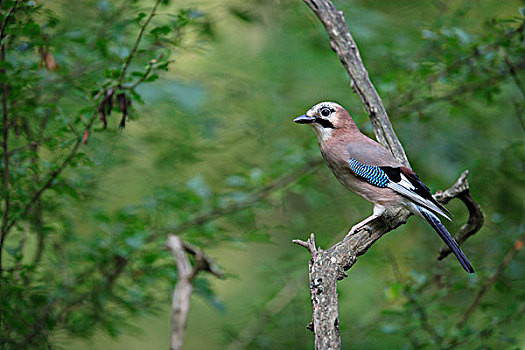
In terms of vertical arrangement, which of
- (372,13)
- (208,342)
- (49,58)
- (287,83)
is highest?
(372,13)

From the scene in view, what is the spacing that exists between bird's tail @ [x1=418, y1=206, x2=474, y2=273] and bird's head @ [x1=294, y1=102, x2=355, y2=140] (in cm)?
81

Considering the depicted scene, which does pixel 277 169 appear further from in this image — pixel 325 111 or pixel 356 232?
pixel 356 232

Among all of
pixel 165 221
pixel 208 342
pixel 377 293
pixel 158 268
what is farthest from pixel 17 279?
pixel 208 342

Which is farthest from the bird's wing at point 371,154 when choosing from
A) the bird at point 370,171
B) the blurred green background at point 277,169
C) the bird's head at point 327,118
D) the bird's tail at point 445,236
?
the blurred green background at point 277,169

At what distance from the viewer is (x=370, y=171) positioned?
3.80 meters

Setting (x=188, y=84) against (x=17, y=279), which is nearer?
(x=17, y=279)

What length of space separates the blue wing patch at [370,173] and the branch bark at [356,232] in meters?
0.21

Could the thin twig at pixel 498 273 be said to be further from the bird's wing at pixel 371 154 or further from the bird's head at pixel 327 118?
the bird's head at pixel 327 118

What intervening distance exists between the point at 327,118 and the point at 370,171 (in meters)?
0.52

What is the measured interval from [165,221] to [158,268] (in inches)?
26.7

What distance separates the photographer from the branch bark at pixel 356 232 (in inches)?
104

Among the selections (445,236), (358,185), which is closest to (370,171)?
(358,185)

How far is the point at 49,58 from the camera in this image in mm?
4395

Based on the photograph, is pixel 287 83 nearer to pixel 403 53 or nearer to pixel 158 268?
pixel 403 53
